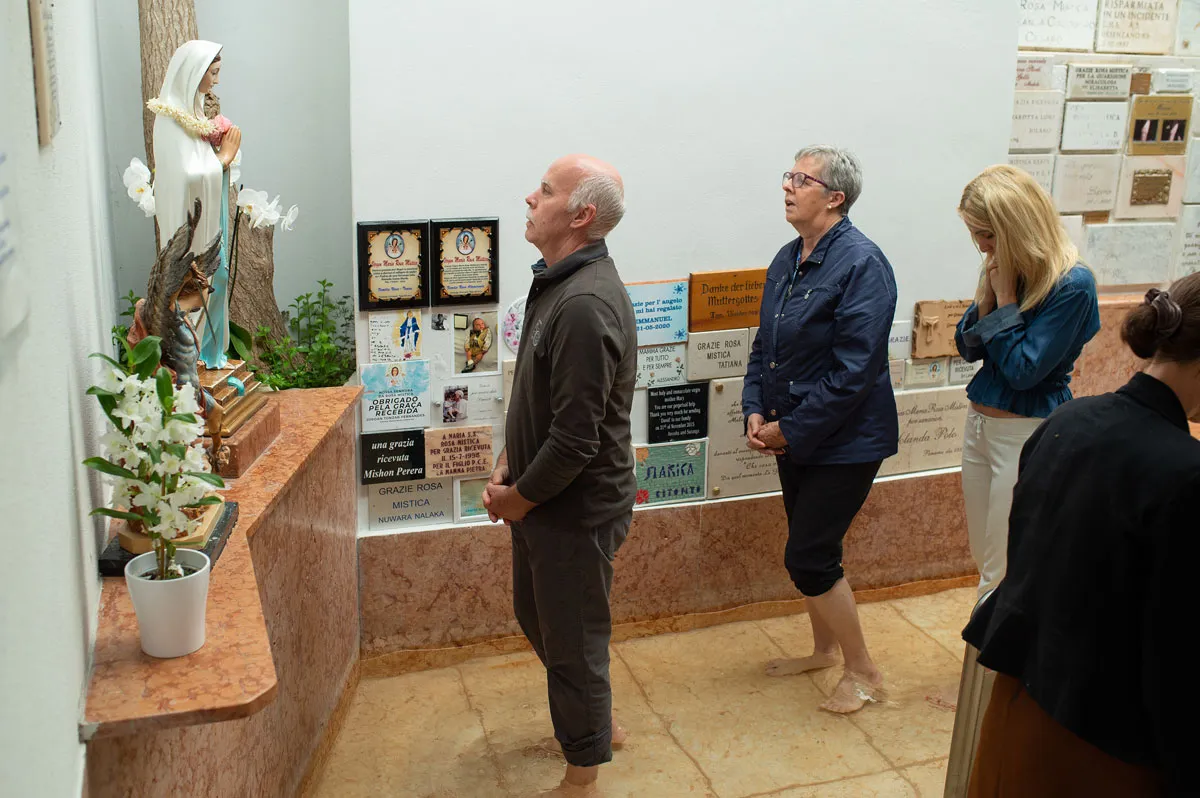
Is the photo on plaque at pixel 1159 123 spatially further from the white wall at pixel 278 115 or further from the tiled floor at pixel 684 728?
the white wall at pixel 278 115

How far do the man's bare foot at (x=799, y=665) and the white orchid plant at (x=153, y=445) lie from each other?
8.99 ft

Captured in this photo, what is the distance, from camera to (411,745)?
361 cm

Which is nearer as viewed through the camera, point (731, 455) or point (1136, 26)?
point (731, 455)

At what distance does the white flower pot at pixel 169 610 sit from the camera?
182cm

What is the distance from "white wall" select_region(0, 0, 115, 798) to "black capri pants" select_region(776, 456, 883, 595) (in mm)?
2372

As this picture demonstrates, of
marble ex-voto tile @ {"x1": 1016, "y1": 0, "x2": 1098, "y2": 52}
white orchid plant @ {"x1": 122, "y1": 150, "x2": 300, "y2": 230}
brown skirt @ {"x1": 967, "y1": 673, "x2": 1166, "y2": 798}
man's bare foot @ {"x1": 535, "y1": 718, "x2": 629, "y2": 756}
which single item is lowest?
man's bare foot @ {"x1": 535, "y1": 718, "x2": 629, "y2": 756}

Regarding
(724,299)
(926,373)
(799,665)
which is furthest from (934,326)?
(799,665)

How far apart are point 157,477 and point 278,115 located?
2568 mm

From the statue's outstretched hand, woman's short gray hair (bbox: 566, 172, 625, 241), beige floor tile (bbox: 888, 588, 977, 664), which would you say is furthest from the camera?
beige floor tile (bbox: 888, 588, 977, 664)

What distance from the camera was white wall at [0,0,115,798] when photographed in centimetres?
122

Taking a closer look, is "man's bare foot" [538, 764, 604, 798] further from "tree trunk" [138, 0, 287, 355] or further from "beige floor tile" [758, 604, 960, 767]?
"tree trunk" [138, 0, 287, 355]

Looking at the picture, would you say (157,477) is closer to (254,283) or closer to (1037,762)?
(1037,762)

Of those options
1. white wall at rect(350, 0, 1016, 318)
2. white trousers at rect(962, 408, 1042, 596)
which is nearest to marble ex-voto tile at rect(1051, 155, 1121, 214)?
white wall at rect(350, 0, 1016, 318)

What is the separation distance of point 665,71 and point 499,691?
229 cm
